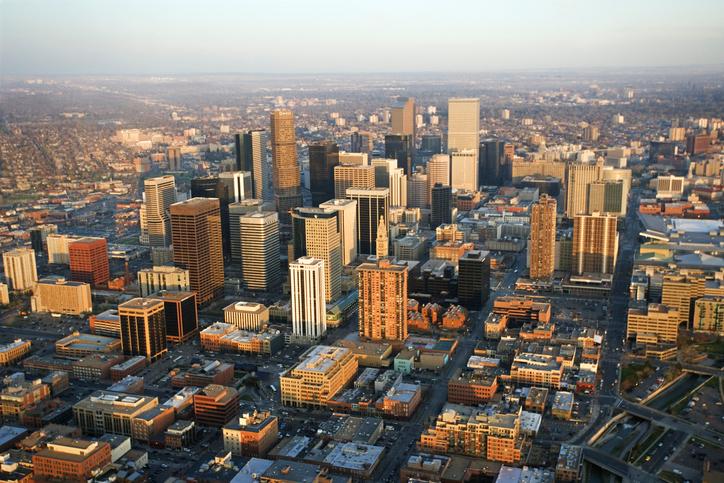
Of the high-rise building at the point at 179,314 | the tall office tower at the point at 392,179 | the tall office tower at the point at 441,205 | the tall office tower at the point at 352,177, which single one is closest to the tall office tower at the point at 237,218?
the tall office tower at the point at 352,177

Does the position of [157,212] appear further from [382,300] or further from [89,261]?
[382,300]

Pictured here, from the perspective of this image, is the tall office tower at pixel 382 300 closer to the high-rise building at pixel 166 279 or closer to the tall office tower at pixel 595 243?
the high-rise building at pixel 166 279

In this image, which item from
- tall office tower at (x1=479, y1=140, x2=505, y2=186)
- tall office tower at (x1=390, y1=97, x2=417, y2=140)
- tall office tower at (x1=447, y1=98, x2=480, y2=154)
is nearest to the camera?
tall office tower at (x1=479, y1=140, x2=505, y2=186)

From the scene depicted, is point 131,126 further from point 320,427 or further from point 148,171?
point 320,427


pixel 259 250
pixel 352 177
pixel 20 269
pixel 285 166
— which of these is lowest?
pixel 20 269

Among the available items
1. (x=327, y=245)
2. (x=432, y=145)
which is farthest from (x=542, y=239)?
(x=432, y=145)

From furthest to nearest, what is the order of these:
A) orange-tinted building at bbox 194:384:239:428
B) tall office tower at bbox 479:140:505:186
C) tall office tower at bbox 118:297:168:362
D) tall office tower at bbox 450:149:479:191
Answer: tall office tower at bbox 479:140:505:186, tall office tower at bbox 450:149:479:191, tall office tower at bbox 118:297:168:362, orange-tinted building at bbox 194:384:239:428

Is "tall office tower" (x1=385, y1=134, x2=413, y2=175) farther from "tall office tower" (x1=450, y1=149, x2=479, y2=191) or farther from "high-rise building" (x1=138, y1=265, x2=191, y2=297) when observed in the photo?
"high-rise building" (x1=138, y1=265, x2=191, y2=297)

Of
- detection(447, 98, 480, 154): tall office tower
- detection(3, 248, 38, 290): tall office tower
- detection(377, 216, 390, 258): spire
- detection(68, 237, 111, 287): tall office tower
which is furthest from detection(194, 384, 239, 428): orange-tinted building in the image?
detection(447, 98, 480, 154): tall office tower
